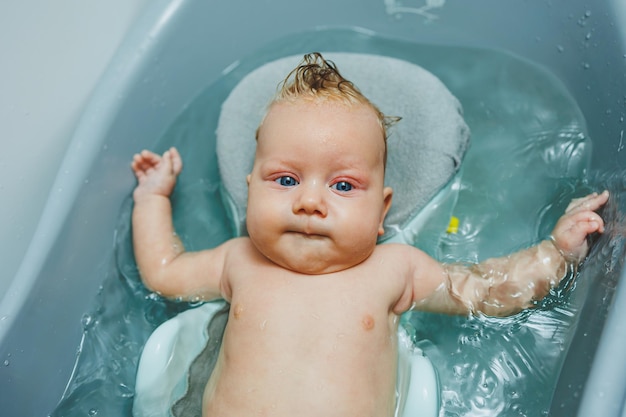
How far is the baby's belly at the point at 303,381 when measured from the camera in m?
1.02

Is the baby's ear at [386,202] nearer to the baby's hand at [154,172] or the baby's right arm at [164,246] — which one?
the baby's right arm at [164,246]

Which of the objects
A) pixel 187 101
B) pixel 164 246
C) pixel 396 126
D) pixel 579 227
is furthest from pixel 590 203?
pixel 187 101

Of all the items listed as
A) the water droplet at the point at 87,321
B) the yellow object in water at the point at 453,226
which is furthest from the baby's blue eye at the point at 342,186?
the water droplet at the point at 87,321

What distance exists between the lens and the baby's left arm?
118 centimetres

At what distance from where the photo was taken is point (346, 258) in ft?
3.64

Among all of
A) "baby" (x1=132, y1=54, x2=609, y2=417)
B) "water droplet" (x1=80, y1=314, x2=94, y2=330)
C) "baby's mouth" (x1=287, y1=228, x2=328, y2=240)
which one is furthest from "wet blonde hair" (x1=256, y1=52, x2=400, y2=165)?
"water droplet" (x1=80, y1=314, x2=94, y2=330)

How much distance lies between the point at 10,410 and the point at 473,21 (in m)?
1.30

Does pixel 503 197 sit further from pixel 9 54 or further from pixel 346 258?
pixel 9 54

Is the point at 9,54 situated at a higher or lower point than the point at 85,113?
higher

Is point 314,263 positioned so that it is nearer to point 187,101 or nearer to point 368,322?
point 368,322

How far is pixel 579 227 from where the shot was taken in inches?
45.4

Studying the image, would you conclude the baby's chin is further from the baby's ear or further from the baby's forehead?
the baby's forehead

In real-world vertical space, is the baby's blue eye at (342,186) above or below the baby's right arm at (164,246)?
above

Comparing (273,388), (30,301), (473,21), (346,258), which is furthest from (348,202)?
(473,21)
